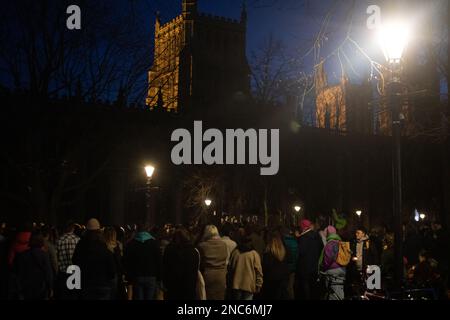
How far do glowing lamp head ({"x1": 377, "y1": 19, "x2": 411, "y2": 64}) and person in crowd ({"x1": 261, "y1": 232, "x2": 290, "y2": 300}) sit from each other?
3.65 meters

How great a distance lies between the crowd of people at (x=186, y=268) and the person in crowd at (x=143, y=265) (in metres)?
0.02

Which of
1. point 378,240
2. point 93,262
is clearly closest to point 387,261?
point 378,240

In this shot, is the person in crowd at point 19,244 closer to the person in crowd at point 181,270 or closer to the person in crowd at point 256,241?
the person in crowd at point 181,270

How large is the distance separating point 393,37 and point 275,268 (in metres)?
4.33

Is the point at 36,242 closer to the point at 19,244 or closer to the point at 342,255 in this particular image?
the point at 19,244

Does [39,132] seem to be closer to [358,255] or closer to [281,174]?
[281,174]

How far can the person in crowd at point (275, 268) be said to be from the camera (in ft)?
33.3

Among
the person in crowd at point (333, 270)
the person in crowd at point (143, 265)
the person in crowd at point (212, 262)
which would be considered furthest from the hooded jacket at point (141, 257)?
the person in crowd at point (333, 270)

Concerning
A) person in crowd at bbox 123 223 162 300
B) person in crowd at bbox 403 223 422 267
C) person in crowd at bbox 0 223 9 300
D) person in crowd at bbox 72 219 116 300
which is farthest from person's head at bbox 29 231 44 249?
person in crowd at bbox 403 223 422 267

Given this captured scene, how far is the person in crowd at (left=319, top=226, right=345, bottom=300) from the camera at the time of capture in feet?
35.8

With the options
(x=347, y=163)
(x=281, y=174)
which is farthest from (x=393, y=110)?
(x=347, y=163)

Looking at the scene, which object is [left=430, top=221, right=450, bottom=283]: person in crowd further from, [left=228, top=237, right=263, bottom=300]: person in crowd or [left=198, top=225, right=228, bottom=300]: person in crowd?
[left=198, top=225, right=228, bottom=300]: person in crowd

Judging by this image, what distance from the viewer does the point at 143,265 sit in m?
10.4
